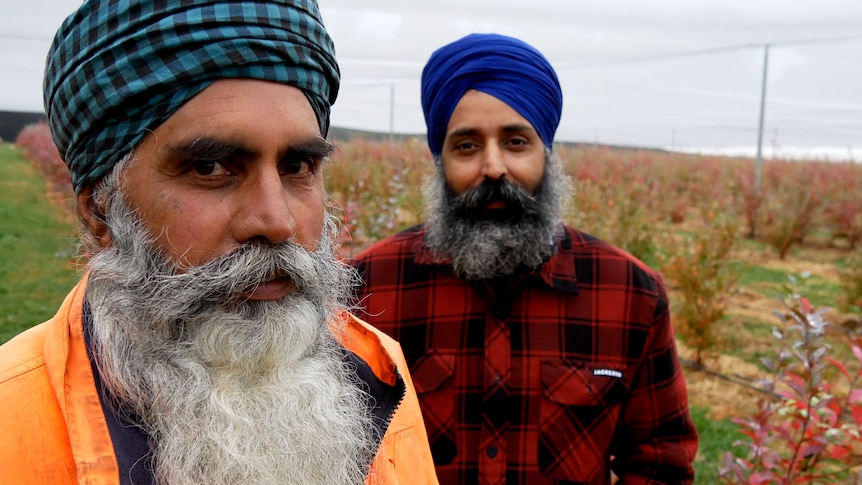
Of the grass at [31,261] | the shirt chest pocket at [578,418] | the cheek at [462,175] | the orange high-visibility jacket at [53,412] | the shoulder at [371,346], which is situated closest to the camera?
the orange high-visibility jacket at [53,412]

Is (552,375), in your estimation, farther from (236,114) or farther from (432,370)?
(236,114)

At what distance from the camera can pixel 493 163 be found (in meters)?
2.01

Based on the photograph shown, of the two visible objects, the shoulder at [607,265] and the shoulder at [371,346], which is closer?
the shoulder at [371,346]

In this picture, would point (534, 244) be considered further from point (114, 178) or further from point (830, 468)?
point (830, 468)

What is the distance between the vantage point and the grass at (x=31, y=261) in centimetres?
645

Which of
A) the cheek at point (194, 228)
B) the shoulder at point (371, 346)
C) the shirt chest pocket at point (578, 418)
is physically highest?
the cheek at point (194, 228)

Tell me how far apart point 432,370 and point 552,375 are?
0.36 metres

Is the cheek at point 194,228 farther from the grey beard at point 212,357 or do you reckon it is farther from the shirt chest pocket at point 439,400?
the shirt chest pocket at point 439,400

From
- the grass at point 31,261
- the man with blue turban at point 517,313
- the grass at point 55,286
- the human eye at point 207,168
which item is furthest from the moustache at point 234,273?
the grass at point 55,286

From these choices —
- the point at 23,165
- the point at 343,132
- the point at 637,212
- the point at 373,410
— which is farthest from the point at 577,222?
the point at 23,165

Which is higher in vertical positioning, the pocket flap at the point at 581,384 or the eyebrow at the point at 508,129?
the eyebrow at the point at 508,129

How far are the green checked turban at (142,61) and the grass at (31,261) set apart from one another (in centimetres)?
120

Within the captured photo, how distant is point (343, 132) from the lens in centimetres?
2419

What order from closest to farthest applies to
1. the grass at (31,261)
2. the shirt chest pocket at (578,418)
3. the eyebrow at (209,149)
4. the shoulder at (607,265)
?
1. the eyebrow at (209,149)
2. the shirt chest pocket at (578,418)
3. the shoulder at (607,265)
4. the grass at (31,261)
